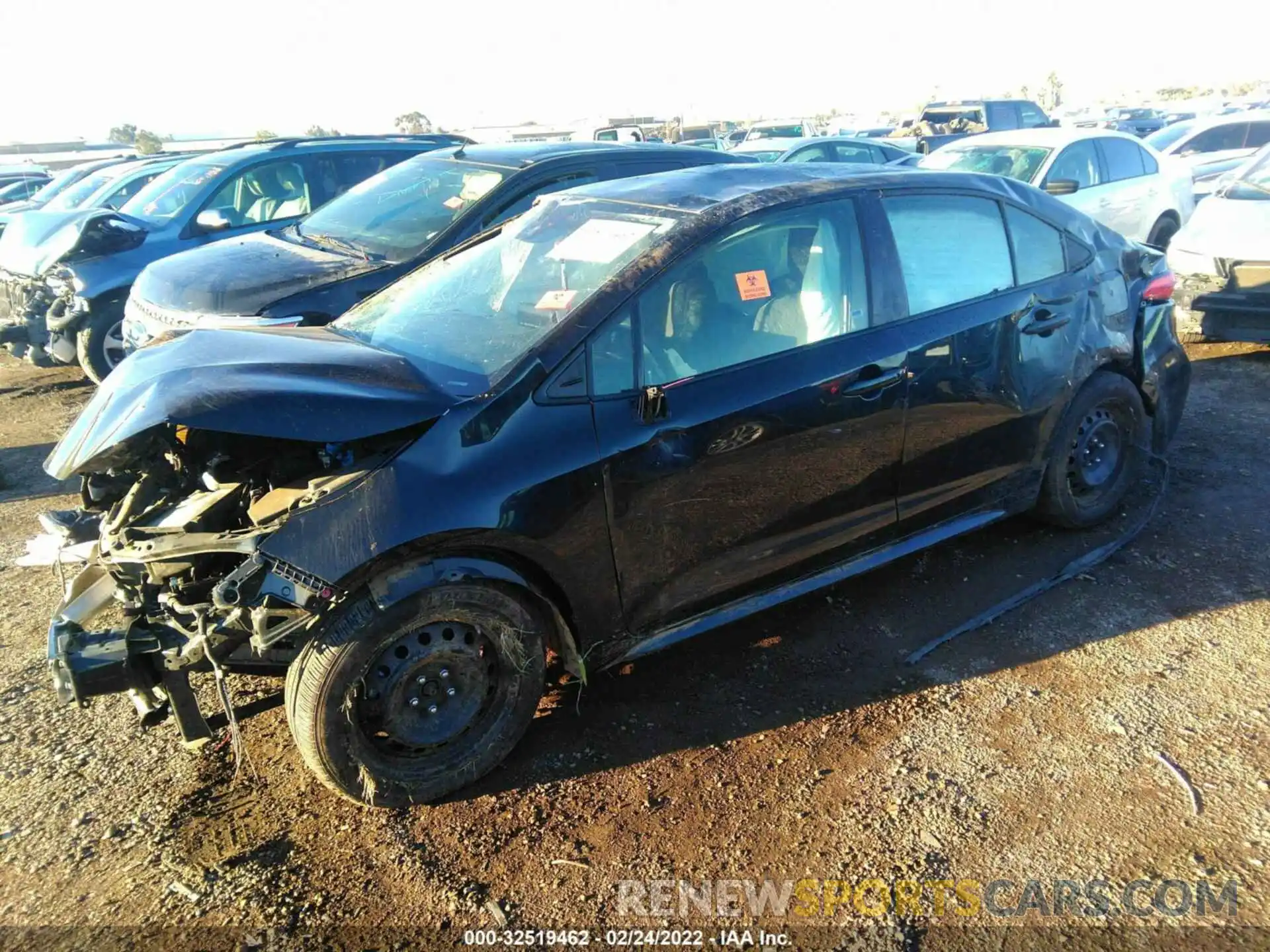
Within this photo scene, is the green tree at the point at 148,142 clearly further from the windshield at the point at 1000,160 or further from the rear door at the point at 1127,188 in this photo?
the rear door at the point at 1127,188

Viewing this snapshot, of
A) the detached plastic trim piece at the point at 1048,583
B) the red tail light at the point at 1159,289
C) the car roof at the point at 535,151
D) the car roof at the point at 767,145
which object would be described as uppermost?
the car roof at the point at 535,151

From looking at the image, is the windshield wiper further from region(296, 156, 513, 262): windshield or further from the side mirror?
the side mirror

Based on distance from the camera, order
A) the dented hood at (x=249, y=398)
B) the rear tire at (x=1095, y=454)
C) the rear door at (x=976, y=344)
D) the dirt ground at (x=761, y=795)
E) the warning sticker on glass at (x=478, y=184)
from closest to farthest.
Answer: the dirt ground at (x=761, y=795) → the dented hood at (x=249, y=398) → the rear door at (x=976, y=344) → the rear tire at (x=1095, y=454) → the warning sticker on glass at (x=478, y=184)

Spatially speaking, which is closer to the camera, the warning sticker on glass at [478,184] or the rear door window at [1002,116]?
the warning sticker on glass at [478,184]

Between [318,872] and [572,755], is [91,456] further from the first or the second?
[572,755]

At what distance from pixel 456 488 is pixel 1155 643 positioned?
2.77 meters

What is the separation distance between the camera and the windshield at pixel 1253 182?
7.52 metres

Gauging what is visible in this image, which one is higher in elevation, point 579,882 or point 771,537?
point 771,537

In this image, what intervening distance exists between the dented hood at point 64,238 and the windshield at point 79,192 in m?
4.55

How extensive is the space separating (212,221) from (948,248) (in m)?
5.86

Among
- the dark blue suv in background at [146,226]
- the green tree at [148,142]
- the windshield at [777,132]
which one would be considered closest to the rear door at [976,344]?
the dark blue suv in background at [146,226]

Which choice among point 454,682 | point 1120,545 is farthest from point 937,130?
point 454,682

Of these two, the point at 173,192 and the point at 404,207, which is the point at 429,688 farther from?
the point at 173,192

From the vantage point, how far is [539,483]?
2.79m
